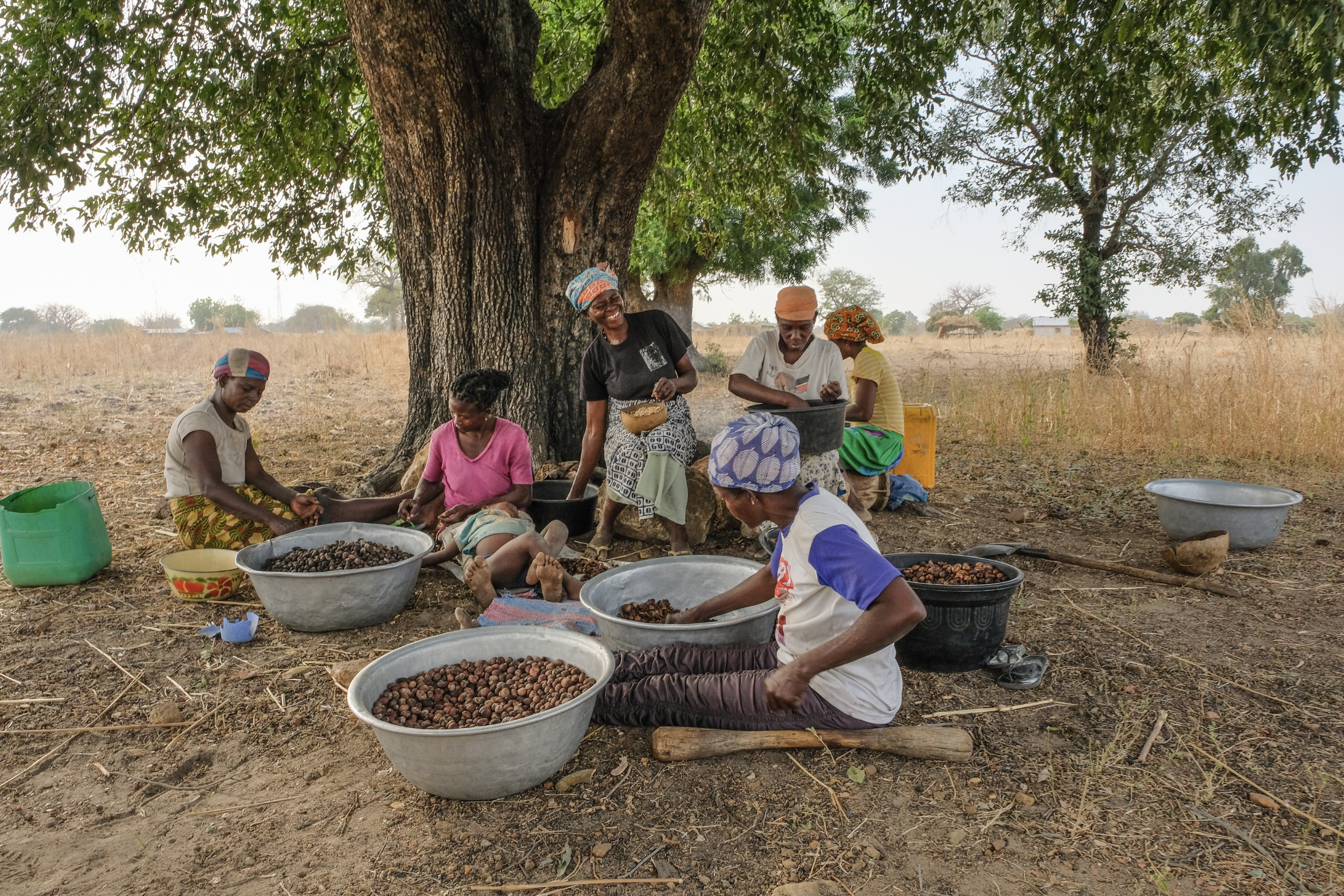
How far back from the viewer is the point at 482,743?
2.10 meters

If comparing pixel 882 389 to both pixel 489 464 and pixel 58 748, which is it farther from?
pixel 58 748

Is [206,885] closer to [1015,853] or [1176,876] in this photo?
[1015,853]

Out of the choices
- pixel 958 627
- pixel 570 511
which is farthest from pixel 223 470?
pixel 958 627

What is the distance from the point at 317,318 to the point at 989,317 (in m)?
46.2

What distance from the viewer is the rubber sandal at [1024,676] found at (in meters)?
2.99

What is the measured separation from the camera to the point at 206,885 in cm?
198

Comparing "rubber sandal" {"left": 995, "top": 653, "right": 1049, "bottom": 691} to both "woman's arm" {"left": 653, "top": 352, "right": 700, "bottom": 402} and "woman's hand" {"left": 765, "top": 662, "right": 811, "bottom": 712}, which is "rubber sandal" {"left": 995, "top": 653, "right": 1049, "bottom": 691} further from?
"woman's arm" {"left": 653, "top": 352, "right": 700, "bottom": 402}

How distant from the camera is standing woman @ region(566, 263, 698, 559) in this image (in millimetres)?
4395

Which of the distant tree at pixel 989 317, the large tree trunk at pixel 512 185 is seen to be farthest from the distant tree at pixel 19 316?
the distant tree at pixel 989 317

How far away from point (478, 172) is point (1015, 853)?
4.77 metres

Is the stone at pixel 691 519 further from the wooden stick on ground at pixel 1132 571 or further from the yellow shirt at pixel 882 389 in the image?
the wooden stick on ground at pixel 1132 571

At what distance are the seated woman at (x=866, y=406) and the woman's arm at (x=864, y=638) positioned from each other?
2.85 metres

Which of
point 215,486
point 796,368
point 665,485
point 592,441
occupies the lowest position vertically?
point 665,485

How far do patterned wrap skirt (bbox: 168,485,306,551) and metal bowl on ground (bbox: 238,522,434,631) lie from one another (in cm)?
51
